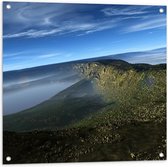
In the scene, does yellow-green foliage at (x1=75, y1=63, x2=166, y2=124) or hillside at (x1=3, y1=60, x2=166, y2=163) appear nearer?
hillside at (x1=3, y1=60, x2=166, y2=163)

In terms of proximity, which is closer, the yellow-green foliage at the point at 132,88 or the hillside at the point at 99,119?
the hillside at the point at 99,119

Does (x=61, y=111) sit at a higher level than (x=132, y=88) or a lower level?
lower

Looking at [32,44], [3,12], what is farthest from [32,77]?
[3,12]

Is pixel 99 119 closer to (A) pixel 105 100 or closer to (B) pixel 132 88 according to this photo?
(A) pixel 105 100

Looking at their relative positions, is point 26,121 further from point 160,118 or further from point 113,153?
point 160,118

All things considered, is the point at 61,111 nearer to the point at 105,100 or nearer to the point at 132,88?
the point at 105,100

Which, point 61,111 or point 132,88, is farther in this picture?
point 132,88

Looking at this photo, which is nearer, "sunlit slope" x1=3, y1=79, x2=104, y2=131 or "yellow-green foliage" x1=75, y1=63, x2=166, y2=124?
"sunlit slope" x1=3, y1=79, x2=104, y2=131

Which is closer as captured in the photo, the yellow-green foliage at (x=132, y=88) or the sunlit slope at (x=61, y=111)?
the sunlit slope at (x=61, y=111)

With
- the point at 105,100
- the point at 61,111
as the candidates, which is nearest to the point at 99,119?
the point at 105,100

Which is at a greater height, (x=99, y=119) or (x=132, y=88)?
(x=132, y=88)

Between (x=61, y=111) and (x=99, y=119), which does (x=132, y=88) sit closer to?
(x=99, y=119)
